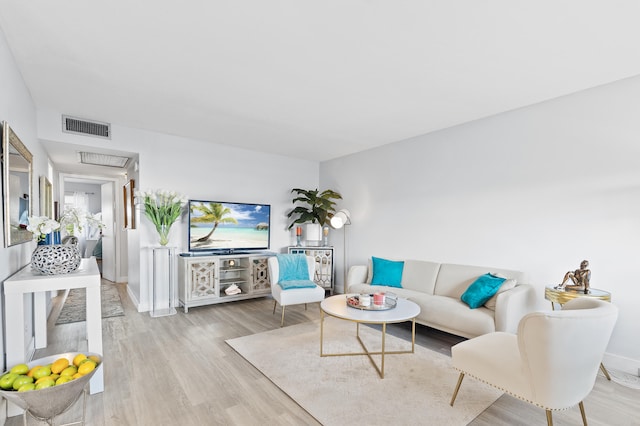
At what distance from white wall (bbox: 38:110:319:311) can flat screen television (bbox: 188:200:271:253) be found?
0.22 metres

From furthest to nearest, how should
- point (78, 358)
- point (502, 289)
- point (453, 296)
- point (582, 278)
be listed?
1. point (453, 296)
2. point (502, 289)
3. point (582, 278)
4. point (78, 358)

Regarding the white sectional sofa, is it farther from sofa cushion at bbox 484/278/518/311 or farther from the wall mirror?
the wall mirror

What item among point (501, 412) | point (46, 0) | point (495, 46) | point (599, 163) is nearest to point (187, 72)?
point (46, 0)

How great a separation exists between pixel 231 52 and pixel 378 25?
3.56ft

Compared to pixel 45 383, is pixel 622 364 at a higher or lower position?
lower

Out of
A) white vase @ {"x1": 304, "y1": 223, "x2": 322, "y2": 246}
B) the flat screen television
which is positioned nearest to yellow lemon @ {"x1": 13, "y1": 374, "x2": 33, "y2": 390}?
the flat screen television

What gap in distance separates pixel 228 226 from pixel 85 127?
7.20 feet

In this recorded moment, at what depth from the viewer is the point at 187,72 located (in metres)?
2.67

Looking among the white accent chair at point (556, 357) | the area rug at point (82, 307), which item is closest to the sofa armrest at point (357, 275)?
the white accent chair at point (556, 357)

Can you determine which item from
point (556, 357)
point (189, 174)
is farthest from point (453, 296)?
point (189, 174)

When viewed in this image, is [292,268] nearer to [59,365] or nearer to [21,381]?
[59,365]

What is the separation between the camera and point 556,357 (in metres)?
1.65

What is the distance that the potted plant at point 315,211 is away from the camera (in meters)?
5.53

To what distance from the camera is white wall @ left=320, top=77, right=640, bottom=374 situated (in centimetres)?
276
